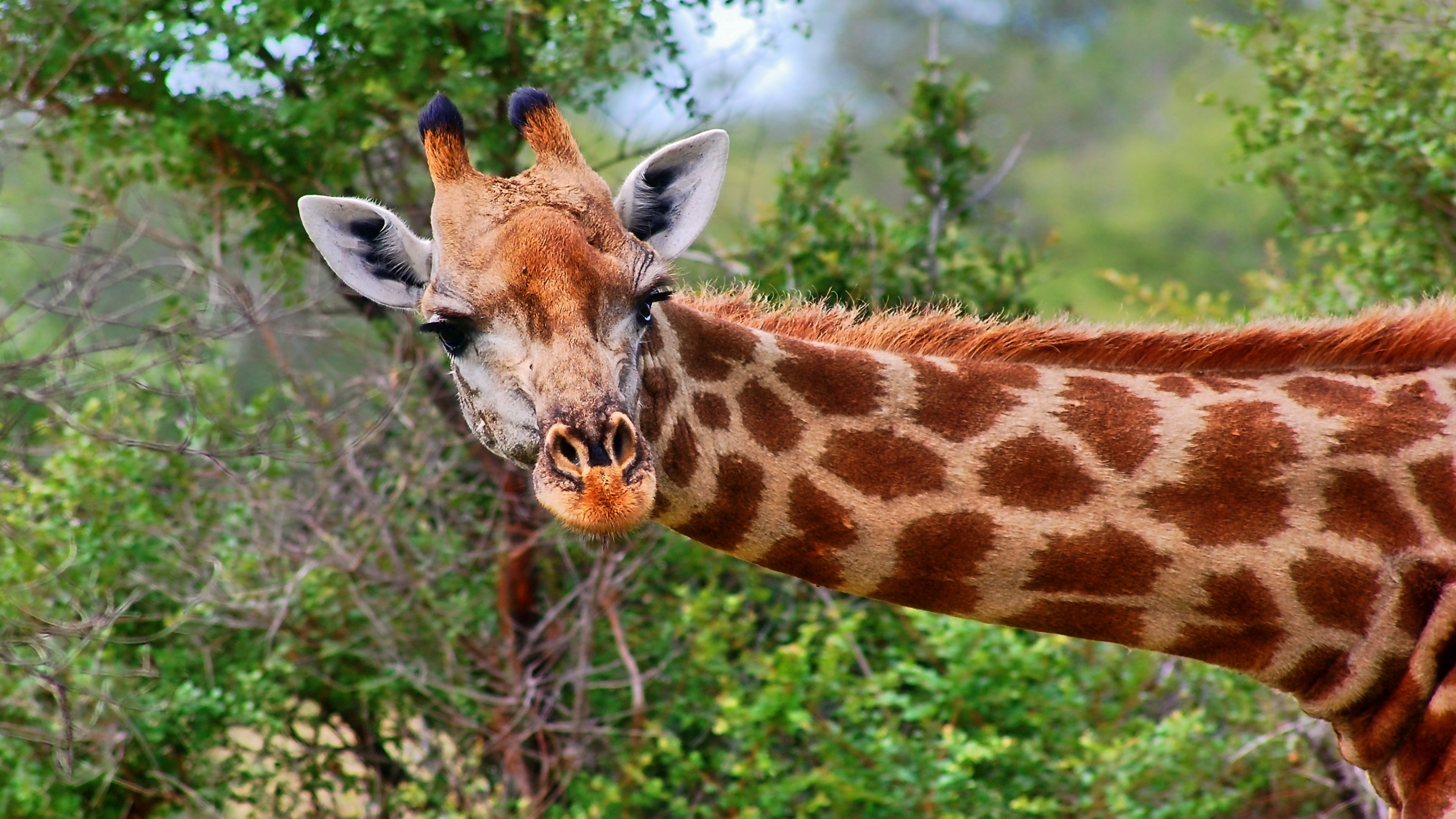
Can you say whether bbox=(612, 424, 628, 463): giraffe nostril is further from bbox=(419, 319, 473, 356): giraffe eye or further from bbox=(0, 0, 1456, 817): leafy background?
bbox=(0, 0, 1456, 817): leafy background

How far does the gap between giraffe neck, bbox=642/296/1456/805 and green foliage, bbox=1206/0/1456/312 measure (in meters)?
3.80

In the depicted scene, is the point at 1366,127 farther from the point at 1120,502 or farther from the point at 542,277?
the point at 542,277

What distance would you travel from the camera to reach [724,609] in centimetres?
732

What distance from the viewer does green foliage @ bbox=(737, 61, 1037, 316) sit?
25.3 feet

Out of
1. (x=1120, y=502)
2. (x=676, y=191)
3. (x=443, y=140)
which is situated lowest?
(x=1120, y=502)

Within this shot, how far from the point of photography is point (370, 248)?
152 inches

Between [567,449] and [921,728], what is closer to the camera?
[567,449]

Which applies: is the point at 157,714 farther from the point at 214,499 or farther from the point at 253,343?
the point at 253,343

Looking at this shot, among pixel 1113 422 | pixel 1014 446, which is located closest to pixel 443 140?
pixel 1014 446

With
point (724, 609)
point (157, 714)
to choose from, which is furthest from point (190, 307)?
point (724, 609)

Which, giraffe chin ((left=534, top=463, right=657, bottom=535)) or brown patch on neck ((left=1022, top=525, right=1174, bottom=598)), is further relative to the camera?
brown patch on neck ((left=1022, top=525, right=1174, bottom=598))

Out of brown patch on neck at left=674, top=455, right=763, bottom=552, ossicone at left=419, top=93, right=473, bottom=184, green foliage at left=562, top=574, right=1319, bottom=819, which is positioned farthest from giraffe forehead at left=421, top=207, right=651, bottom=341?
green foliage at left=562, top=574, right=1319, bottom=819

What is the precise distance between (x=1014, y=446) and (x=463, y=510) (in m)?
4.62

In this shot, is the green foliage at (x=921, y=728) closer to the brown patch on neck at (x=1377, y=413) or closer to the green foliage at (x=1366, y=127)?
the green foliage at (x=1366, y=127)
